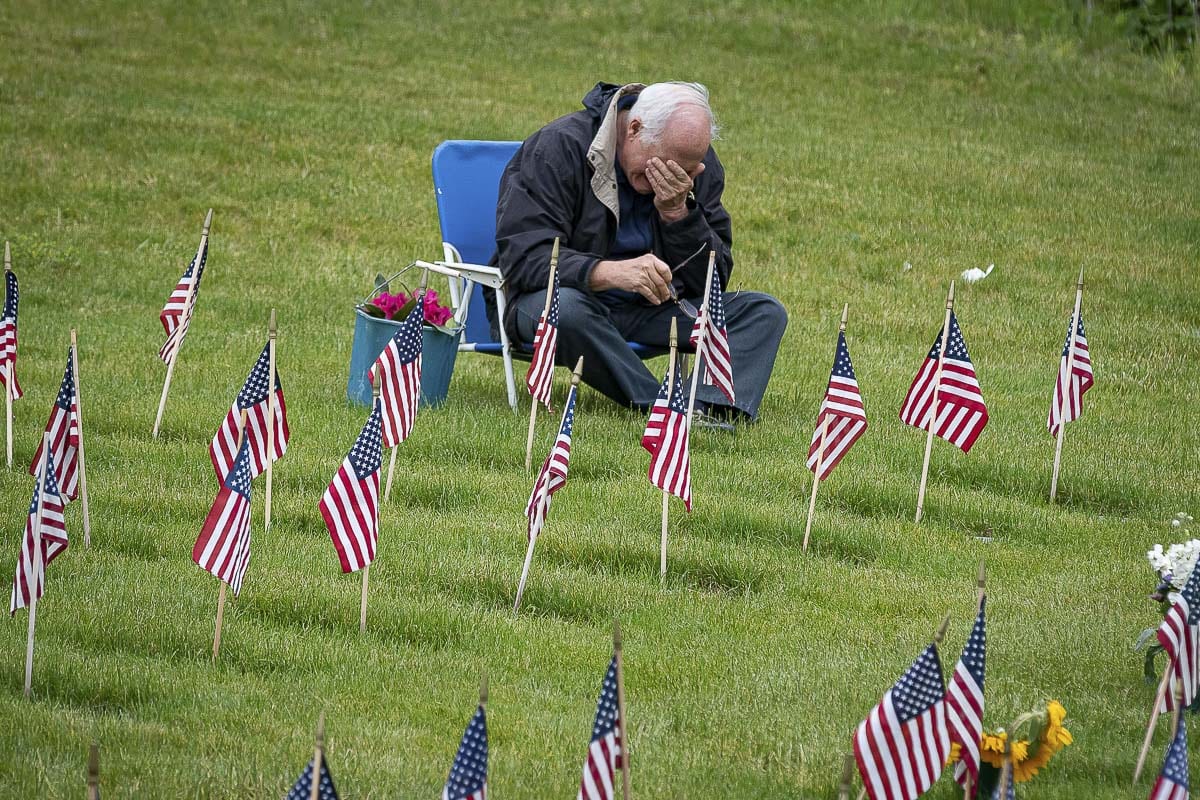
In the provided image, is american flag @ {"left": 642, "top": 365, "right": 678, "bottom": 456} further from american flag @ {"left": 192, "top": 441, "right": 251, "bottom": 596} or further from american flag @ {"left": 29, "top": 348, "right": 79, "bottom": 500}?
american flag @ {"left": 29, "top": 348, "right": 79, "bottom": 500}

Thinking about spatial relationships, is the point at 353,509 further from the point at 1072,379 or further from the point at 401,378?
the point at 1072,379

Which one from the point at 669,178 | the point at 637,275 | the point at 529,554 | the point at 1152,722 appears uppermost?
the point at 669,178

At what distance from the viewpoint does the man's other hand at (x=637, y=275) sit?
7.39 metres

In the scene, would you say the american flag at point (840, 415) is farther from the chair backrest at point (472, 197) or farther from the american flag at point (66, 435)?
the chair backrest at point (472, 197)

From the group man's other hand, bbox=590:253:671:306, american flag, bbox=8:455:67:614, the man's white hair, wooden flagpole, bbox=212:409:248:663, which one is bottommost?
wooden flagpole, bbox=212:409:248:663

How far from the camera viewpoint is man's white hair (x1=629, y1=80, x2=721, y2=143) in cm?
721

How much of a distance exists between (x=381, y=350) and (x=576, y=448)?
1.23 m

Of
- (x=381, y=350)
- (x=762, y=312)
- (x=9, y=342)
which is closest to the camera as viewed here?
(x=9, y=342)

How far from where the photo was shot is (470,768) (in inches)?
116

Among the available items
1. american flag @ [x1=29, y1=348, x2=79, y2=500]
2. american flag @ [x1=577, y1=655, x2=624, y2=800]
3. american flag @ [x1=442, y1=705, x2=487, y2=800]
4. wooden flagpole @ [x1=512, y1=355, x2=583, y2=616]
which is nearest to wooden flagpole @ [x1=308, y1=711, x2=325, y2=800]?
american flag @ [x1=442, y1=705, x2=487, y2=800]

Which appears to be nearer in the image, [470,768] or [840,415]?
[470,768]

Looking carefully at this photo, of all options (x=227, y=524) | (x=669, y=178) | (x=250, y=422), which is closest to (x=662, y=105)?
(x=669, y=178)

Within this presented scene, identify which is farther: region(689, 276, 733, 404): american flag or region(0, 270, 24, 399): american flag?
region(689, 276, 733, 404): american flag

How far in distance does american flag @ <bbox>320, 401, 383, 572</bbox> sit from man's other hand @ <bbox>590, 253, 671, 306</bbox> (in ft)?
9.36
